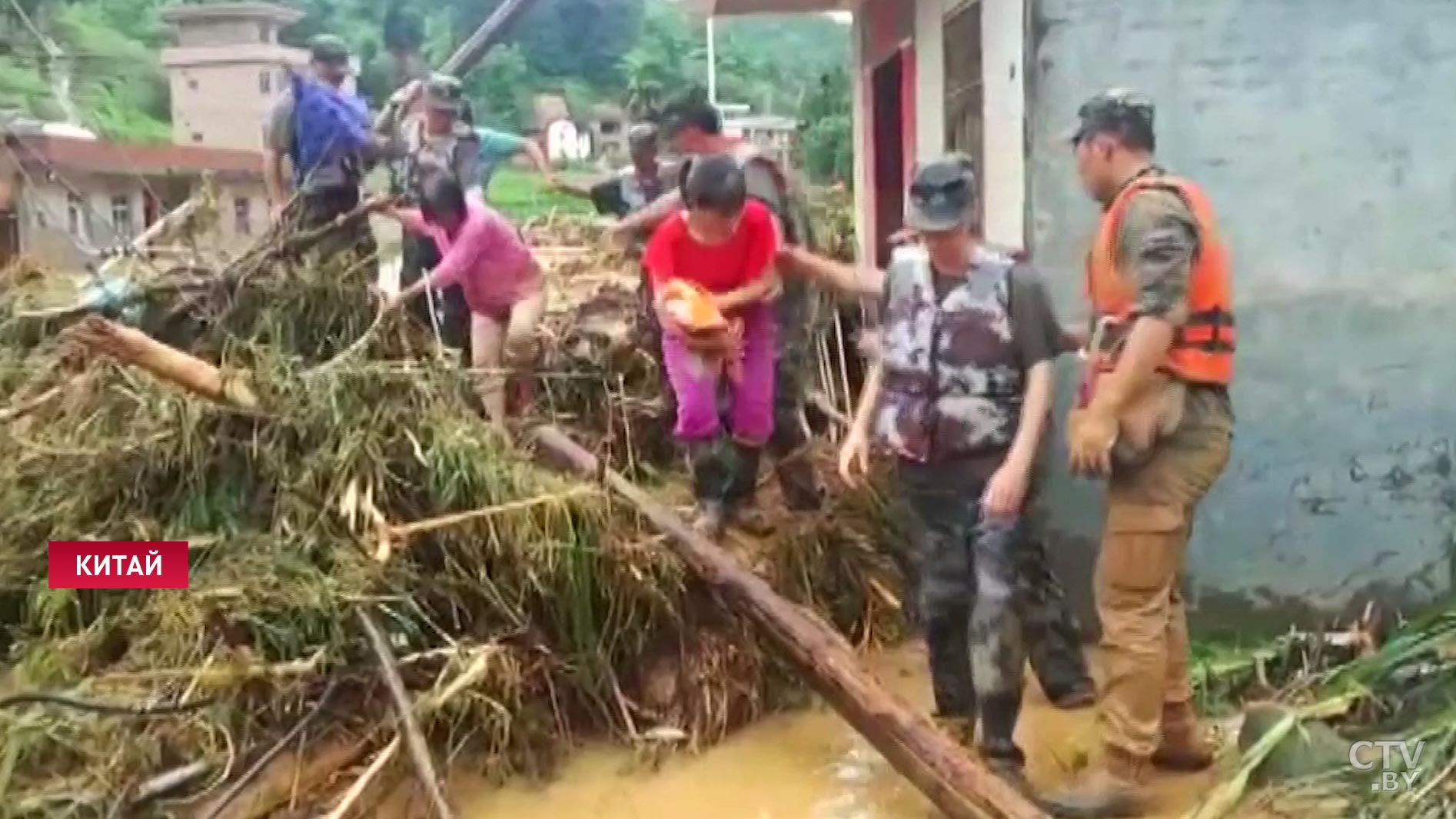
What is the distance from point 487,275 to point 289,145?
5.92ft

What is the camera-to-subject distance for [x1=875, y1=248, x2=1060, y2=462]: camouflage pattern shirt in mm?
4754

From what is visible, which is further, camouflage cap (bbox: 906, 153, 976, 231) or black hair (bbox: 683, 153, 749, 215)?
black hair (bbox: 683, 153, 749, 215)

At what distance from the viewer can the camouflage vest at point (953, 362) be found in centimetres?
478

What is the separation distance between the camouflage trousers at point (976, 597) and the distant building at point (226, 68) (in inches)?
281

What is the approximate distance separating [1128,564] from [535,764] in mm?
1978

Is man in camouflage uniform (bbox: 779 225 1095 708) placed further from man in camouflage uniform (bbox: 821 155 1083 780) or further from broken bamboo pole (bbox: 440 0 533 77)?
broken bamboo pole (bbox: 440 0 533 77)

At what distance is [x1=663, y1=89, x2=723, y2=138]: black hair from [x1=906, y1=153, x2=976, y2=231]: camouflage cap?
2010mm

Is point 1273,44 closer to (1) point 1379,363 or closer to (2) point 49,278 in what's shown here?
(1) point 1379,363

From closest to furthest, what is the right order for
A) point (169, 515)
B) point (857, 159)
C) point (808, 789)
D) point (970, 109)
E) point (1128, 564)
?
point (1128, 564), point (808, 789), point (169, 515), point (970, 109), point (857, 159)

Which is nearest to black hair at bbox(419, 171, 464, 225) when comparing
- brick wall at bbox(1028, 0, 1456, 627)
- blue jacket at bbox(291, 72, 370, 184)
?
blue jacket at bbox(291, 72, 370, 184)

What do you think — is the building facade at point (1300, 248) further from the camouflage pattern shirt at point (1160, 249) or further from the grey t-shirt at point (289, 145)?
the grey t-shirt at point (289, 145)

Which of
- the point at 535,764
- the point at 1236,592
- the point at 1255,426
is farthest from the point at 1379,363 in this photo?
the point at 535,764

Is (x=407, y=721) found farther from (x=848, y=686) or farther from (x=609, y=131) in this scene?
(x=609, y=131)

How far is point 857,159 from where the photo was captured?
11.8 m
